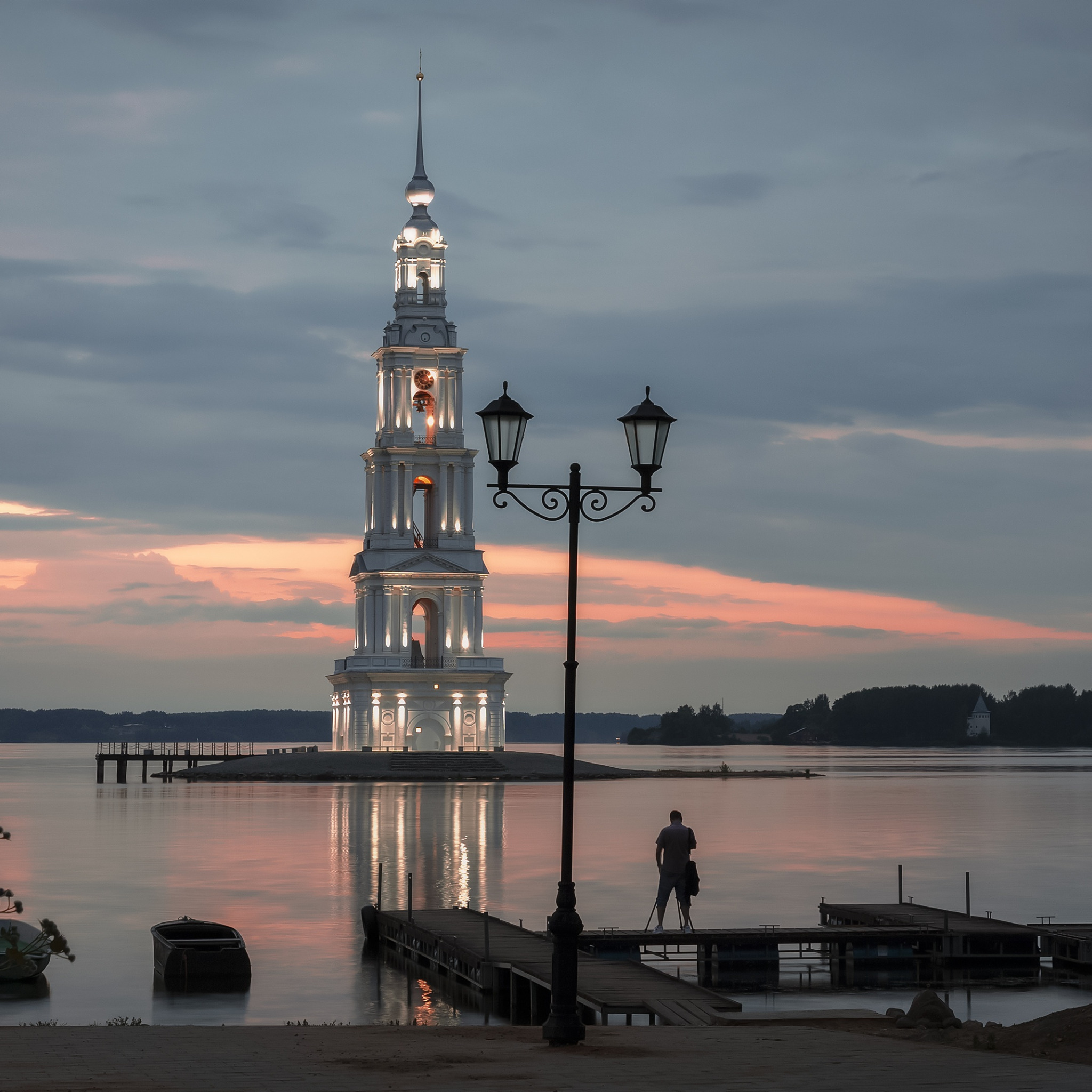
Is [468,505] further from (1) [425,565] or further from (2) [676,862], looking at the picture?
(2) [676,862]

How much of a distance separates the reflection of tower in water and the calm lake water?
179 mm

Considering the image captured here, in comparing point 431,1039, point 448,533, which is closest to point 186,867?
point 431,1039

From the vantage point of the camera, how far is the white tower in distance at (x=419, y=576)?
11562cm

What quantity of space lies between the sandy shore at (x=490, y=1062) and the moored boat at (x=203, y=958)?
9895 millimetres

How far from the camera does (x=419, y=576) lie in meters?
117

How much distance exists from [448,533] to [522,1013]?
94477 millimetres

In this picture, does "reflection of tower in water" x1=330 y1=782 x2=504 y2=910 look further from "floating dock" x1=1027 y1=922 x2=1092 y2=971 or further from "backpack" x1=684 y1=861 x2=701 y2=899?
"floating dock" x1=1027 y1=922 x2=1092 y2=971

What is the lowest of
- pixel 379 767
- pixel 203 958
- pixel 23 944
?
pixel 379 767

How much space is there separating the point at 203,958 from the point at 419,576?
291 feet

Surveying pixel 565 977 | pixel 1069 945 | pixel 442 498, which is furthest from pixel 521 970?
pixel 442 498

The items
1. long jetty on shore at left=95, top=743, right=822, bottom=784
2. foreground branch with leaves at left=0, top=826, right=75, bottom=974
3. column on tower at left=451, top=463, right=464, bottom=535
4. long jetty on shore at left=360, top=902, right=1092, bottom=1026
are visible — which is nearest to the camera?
foreground branch with leaves at left=0, top=826, right=75, bottom=974

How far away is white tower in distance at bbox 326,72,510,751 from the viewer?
115625mm

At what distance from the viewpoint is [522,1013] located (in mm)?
24797

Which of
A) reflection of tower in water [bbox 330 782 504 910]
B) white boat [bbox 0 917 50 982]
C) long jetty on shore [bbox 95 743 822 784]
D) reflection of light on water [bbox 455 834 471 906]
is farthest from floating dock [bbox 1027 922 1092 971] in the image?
long jetty on shore [bbox 95 743 822 784]
